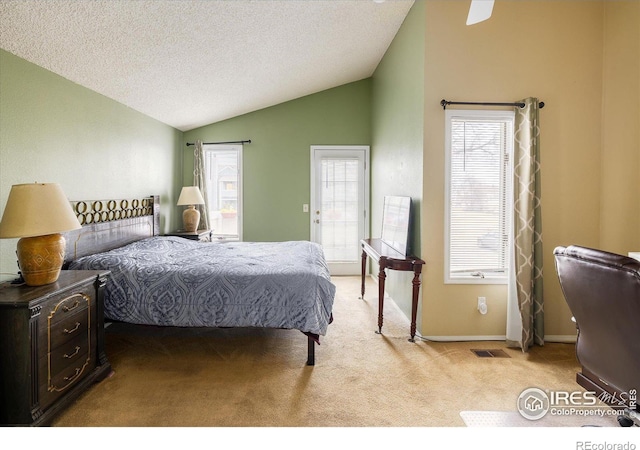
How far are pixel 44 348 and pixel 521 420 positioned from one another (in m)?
2.68

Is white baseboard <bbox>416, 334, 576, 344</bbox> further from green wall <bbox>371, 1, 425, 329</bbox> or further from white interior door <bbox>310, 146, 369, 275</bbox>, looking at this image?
white interior door <bbox>310, 146, 369, 275</bbox>

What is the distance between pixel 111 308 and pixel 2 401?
94 centimetres

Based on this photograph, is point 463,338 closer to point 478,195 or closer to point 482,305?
point 482,305

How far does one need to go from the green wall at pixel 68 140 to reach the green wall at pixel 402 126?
303 centimetres

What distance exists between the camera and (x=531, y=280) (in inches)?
122

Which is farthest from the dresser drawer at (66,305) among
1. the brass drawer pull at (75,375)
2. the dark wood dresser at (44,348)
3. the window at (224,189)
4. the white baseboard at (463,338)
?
the window at (224,189)

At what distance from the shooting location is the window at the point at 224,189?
5762 millimetres

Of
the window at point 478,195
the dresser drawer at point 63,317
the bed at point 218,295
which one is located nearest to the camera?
the dresser drawer at point 63,317

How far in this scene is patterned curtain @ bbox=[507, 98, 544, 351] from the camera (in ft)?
10.0

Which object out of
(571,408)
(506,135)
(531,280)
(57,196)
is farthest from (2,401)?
(506,135)

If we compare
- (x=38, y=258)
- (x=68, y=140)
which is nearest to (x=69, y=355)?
(x=38, y=258)

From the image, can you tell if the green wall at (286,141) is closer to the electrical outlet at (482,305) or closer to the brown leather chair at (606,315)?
the electrical outlet at (482,305)

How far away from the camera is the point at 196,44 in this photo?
320 centimetres

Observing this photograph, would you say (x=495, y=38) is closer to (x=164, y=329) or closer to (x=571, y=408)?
(x=571, y=408)
